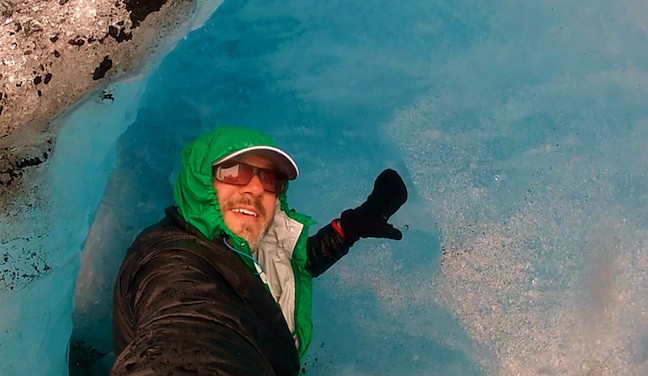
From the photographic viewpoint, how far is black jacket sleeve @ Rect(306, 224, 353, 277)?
4.56ft

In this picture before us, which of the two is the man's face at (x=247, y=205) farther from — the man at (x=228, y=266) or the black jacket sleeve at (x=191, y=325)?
the black jacket sleeve at (x=191, y=325)

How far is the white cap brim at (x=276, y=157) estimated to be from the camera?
1.21 meters

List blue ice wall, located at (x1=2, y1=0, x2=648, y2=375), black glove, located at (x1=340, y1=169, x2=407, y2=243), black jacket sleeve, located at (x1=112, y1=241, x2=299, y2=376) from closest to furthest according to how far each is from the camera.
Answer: black jacket sleeve, located at (x1=112, y1=241, x2=299, y2=376) < black glove, located at (x1=340, y1=169, x2=407, y2=243) < blue ice wall, located at (x1=2, y1=0, x2=648, y2=375)

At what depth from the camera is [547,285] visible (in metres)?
1.67

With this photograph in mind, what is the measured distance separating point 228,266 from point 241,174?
0.19 metres

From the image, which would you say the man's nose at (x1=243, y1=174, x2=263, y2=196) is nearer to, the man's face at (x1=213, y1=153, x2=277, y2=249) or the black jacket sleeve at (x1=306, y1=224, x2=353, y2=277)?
the man's face at (x1=213, y1=153, x2=277, y2=249)

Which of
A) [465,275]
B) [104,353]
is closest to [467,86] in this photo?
[465,275]

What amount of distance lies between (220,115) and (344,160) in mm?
321

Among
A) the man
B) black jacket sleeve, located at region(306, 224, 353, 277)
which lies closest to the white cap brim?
the man

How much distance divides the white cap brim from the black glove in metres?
0.16

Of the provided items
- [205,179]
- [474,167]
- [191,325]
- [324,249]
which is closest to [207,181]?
[205,179]

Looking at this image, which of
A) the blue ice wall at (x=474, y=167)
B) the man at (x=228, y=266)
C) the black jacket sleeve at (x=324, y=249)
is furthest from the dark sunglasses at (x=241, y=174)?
the blue ice wall at (x=474, y=167)

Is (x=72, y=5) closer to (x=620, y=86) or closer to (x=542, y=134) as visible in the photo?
(x=542, y=134)

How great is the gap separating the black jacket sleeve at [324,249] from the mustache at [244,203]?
0.18m
